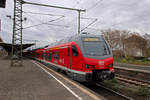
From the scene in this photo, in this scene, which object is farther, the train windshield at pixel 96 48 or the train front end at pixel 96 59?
the train windshield at pixel 96 48

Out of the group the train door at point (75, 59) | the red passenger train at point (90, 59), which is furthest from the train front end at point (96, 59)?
the train door at point (75, 59)

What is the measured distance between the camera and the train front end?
7113 millimetres

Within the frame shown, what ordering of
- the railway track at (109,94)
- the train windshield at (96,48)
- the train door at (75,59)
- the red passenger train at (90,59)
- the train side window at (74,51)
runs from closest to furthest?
the railway track at (109,94) → the red passenger train at (90,59) → the train door at (75,59) → the train windshield at (96,48) → the train side window at (74,51)

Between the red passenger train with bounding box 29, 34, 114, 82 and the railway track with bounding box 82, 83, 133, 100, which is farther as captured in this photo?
the red passenger train with bounding box 29, 34, 114, 82

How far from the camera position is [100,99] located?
4.87m

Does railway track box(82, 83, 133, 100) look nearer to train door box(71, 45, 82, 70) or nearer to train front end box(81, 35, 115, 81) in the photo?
train front end box(81, 35, 115, 81)

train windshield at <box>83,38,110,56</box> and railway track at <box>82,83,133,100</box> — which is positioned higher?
train windshield at <box>83,38,110,56</box>

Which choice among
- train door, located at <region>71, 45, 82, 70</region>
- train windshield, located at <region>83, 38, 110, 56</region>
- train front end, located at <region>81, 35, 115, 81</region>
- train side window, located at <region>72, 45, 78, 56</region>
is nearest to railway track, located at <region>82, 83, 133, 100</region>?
train front end, located at <region>81, 35, 115, 81</region>

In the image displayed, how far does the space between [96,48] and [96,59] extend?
2.69 feet

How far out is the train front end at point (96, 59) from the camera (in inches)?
280

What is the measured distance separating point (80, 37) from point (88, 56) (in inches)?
56.2

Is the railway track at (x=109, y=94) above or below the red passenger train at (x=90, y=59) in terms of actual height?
below

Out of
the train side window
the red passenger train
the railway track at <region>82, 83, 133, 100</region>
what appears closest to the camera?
the railway track at <region>82, 83, 133, 100</region>

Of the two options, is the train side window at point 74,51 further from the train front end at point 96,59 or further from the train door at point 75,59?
the train front end at point 96,59
